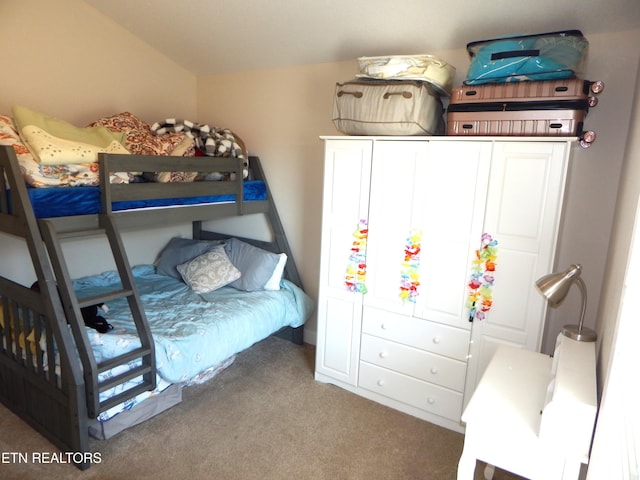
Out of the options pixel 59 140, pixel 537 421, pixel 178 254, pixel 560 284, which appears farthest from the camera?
pixel 178 254

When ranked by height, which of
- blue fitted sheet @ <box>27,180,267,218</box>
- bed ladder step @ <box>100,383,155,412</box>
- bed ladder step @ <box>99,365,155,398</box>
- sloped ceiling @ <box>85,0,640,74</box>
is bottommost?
bed ladder step @ <box>100,383,155,412</box>

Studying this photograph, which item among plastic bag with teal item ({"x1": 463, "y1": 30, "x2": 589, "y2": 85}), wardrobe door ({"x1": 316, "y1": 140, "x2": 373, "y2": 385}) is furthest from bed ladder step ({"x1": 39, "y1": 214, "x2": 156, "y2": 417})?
plastic bag with teal item ({"x1": 463, "y1": 30, "x2": 589, "y2": 85})

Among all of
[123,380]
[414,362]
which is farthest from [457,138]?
[123,380]

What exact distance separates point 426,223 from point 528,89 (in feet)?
2.68

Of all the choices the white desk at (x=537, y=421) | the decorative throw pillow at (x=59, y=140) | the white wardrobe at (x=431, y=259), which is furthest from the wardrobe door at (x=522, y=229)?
the decorative throw pillow at (x=59, y=140)

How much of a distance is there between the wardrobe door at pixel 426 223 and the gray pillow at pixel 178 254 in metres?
1.55

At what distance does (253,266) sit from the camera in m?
3.23

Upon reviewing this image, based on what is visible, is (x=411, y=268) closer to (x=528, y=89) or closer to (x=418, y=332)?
(x=418, y=332)

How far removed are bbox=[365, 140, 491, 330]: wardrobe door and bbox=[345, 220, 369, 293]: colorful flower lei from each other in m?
0.04

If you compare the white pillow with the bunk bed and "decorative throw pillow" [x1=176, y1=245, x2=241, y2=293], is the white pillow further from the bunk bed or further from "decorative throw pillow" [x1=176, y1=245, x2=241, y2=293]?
the bunk bed

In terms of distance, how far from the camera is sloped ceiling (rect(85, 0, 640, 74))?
7.07ft

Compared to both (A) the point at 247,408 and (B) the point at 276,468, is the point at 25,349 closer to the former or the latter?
(A) the point at 247,408

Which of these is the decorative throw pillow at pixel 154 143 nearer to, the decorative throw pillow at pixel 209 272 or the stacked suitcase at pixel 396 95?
the decorative throw pillow at pixel 209 272

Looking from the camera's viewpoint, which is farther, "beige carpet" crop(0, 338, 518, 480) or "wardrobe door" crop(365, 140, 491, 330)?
"wardrobe door" crop(365, 140, 491, 330)
